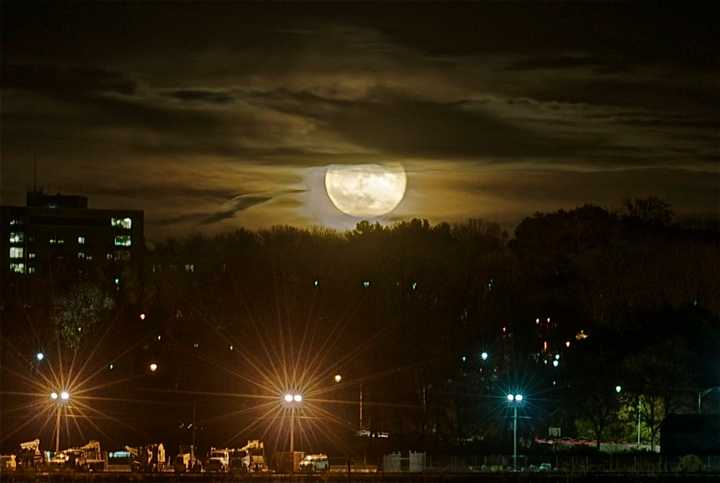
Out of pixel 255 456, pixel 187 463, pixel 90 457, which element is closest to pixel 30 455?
pixel 90 457

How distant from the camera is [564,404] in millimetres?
43219

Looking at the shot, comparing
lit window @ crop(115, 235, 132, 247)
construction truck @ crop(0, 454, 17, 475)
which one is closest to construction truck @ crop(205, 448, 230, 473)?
construction truck @ crop(0, 454, 17, 475)

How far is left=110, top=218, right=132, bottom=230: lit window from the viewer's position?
107062 millimetres

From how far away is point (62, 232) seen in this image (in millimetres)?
103750

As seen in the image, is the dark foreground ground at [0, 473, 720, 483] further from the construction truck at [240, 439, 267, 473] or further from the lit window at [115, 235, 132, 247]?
the lit window at [115, 235, 132, 247]

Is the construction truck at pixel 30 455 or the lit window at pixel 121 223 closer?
the construction truck at pixel 30 455

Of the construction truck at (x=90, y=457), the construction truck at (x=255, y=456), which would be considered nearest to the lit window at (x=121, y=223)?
the construction truck at (x=90, y=457)

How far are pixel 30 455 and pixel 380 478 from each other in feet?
37.1

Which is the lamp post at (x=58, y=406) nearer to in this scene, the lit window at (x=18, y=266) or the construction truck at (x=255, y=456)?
the construction truck at (x=255, y=456)

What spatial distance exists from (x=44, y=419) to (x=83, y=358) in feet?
26.7

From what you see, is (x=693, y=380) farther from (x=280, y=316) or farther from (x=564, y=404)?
(x=280, y=316)

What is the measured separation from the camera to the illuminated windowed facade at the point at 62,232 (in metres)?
102

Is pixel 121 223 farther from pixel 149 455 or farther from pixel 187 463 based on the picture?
pixel 187 463

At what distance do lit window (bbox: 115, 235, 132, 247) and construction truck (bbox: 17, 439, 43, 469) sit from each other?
69.5 m
